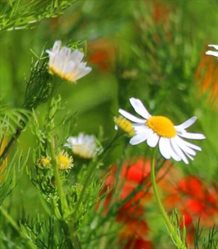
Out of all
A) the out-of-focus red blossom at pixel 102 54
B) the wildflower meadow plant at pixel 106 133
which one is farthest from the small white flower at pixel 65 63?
the out-of-focus red blossom at pixel 102 54

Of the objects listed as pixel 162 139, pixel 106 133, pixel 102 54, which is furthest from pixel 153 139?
pixel 102 54

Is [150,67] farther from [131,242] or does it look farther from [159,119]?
[159,119]

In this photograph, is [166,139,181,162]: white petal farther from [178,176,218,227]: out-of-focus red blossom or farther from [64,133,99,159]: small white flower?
[178,176,218,227]: out-of-focus red blossom

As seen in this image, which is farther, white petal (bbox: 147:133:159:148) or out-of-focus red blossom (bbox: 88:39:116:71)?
out-of-focus red blossom (bbox: 88:39:116:71)

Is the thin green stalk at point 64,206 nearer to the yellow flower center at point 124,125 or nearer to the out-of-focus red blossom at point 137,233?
the yellow flower center at point 124,125

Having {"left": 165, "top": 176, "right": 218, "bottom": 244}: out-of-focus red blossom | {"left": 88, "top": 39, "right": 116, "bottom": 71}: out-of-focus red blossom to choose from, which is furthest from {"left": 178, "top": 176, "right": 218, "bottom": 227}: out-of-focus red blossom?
{"left": 88, "top": 39, "right": 116, "bottom": 71}: out-of-focus red blossom

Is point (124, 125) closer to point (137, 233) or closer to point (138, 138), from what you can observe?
point (138, 138)
